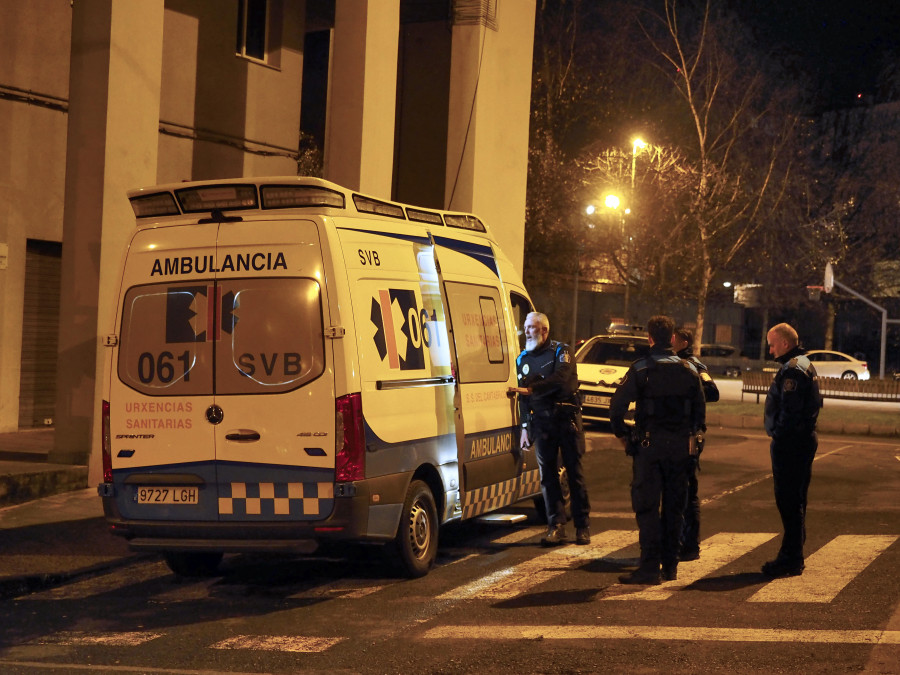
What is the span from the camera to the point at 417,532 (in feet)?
26.3

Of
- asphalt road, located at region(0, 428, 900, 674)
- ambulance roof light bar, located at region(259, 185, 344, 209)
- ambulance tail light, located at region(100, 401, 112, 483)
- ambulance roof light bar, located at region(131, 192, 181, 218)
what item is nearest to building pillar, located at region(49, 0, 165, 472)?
asphalt road, located at region(0, 428, 900, 674)

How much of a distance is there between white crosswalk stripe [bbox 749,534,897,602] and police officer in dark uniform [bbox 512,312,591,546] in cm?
187

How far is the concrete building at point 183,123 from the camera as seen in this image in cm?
1220

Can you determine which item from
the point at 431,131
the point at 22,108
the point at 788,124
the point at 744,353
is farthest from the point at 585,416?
the point at 744,353

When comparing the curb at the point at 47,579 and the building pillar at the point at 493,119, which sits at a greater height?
the building pillar at the point at 493,119

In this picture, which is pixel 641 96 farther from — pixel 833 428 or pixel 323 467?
pixel 323 467

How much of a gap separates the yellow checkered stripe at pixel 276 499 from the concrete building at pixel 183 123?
209 inches

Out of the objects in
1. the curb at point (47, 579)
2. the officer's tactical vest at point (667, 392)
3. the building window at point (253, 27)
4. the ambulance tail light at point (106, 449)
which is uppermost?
the building window at point (253, 27)

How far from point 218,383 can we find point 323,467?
88 centimetres

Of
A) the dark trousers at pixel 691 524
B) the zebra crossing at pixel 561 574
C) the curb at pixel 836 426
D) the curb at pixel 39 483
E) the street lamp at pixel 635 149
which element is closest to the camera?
the zebra crossing at pixel 561 574

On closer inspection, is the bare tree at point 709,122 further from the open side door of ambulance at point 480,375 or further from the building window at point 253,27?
the open side door of ambulance at point 480,375

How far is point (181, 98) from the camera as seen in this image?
17125 millimetres

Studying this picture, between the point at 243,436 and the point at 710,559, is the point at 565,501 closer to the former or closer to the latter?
the point at 710,559

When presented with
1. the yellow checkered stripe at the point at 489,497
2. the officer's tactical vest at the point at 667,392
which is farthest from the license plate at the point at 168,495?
the officer's tactical vest at the point at 667,392
